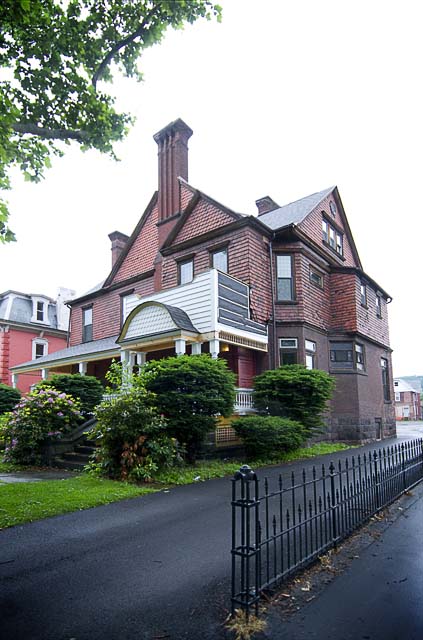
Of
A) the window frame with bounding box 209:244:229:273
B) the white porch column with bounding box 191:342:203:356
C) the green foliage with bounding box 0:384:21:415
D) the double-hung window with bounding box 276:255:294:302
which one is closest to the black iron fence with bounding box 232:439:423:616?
the white porch column with bounding box 191:342:203:356

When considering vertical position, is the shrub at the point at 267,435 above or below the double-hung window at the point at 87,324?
below

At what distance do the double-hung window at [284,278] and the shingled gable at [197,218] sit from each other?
8.25 ft

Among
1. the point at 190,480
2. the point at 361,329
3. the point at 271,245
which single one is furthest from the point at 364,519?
the point at 361,329

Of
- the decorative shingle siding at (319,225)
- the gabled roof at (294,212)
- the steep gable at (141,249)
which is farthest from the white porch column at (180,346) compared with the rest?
the steep gable at (141,249)

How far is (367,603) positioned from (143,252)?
20.5 m

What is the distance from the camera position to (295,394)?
47.4 ft

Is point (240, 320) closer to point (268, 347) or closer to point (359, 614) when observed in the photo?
point (268, 347)

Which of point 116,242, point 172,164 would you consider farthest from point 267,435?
point 116,242

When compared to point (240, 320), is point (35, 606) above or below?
below

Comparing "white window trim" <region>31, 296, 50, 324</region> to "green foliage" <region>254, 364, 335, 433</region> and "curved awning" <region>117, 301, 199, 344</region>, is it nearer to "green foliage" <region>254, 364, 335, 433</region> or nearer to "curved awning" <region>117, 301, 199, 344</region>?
"curved awning" <region>117, 301, 199, 344</region>

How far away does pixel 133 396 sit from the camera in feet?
34.9

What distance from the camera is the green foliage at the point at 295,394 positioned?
14.4 m

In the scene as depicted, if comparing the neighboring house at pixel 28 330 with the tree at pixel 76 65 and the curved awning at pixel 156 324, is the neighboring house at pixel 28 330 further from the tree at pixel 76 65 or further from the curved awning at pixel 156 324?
the tree at pixel 76 65

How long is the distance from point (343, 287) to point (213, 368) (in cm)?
1063
